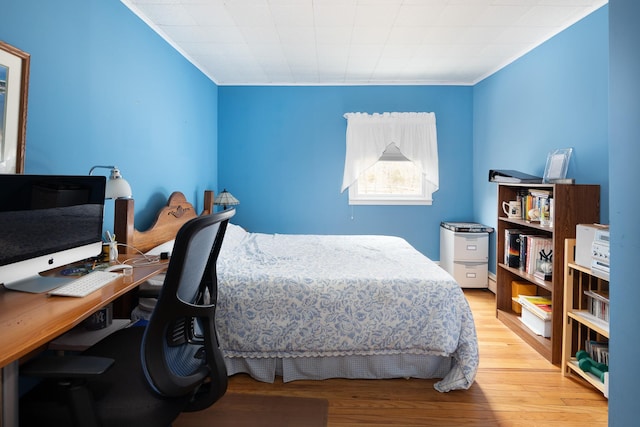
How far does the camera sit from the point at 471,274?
4289 millimetres

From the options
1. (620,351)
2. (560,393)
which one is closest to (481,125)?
(560,393)

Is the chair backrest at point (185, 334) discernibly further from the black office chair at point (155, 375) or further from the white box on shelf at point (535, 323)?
the white box on shelf at point (535, 323)

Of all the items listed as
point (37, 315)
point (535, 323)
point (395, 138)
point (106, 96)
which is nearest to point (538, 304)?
point (535, 323)

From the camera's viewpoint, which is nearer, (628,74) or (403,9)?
(628,74)

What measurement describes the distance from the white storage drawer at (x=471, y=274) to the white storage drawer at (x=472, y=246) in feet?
0.25

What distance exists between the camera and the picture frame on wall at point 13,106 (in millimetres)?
1670

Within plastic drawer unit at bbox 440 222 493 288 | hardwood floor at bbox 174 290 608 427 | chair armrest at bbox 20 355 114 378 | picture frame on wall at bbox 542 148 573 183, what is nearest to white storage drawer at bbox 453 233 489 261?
plastic drawer unit at bbox 440 222 493 288

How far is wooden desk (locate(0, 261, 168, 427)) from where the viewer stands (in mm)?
1004

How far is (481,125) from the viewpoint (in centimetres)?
448

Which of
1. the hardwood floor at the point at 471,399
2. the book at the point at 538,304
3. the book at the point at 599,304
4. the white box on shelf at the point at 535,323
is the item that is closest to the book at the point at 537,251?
the book at the point at 538,304

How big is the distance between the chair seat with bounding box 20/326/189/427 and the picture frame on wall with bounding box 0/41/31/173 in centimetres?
107

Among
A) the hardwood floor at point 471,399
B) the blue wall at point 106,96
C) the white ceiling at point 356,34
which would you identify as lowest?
the hardwood floor at point 471,399

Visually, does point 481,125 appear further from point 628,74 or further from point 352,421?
point 352,421

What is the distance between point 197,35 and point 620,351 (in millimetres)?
3424
